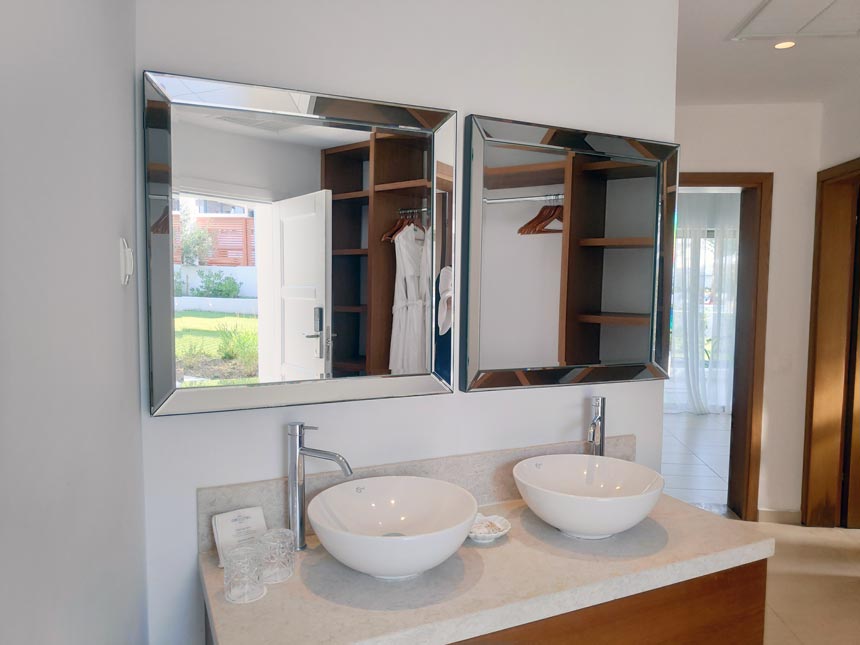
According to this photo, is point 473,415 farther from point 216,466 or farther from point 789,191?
point 789,191

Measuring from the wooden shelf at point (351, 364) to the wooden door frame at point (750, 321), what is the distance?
2634 millimetres

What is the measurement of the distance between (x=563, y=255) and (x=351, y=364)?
75cm

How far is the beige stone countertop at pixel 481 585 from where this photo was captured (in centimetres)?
114

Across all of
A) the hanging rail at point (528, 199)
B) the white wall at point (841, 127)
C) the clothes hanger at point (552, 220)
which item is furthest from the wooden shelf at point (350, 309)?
the white wall at point (841, 127)

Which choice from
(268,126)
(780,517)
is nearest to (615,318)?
(268,126)

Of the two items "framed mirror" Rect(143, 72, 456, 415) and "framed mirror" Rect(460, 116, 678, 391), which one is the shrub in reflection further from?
"framed mirror" Rect(460, 116, 678, 391)

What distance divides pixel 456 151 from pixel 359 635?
1.22 meters

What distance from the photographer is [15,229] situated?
53 cm

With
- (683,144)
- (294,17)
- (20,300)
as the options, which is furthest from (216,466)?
(683,144)

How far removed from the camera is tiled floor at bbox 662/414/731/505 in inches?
165

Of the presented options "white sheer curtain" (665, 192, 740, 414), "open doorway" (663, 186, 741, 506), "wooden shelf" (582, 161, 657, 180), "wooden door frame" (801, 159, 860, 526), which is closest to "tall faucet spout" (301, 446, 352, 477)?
"wooden shelf" (582, 161, 657, 180)

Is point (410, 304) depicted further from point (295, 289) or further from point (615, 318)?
point (615, 318)

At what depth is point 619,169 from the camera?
1.94 meters

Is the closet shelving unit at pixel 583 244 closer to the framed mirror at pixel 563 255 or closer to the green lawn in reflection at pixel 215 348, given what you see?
the framed mirror at pixel 563 255
